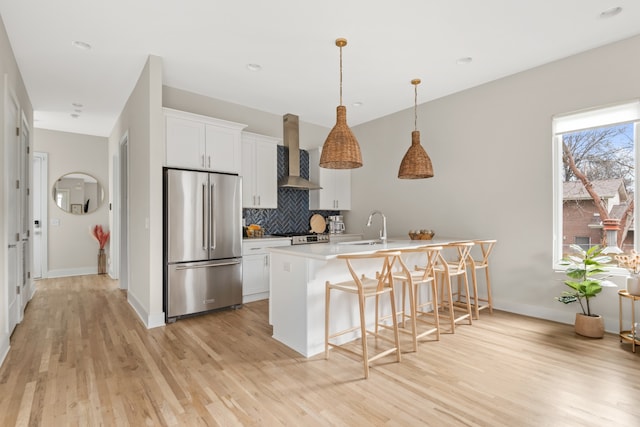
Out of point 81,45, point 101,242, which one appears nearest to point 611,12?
point 81,45

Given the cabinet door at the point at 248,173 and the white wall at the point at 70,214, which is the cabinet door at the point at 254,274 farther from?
the white wall at the point at 70,214

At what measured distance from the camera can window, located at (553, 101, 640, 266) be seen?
3289 mm

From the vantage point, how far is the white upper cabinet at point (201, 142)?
3.78 m

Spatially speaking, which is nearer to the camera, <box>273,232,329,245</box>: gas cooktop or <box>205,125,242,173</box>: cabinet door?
<box>205,125,242,173</box>: cabinet door

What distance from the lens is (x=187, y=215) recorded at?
3771 millimetres

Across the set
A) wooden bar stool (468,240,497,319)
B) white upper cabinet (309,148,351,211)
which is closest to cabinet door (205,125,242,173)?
white upper cabinet (309,148,351,211)

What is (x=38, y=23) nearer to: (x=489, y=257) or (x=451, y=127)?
(x=451, y=127)

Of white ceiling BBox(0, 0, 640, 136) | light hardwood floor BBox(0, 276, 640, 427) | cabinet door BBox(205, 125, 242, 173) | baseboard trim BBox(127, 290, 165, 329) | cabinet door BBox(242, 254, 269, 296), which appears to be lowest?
light hardwood floor BBox(0, 276, 640, 427)

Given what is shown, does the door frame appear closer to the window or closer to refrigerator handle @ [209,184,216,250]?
refrigerator handle @ [209,184,216,250]

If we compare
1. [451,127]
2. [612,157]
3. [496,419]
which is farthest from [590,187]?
[496,419]

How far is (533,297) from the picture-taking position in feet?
12.5

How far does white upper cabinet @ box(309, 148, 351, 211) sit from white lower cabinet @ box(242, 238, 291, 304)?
142 centimetres

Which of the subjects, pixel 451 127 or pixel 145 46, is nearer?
pixel 145 46

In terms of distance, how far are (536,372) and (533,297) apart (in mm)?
1612
